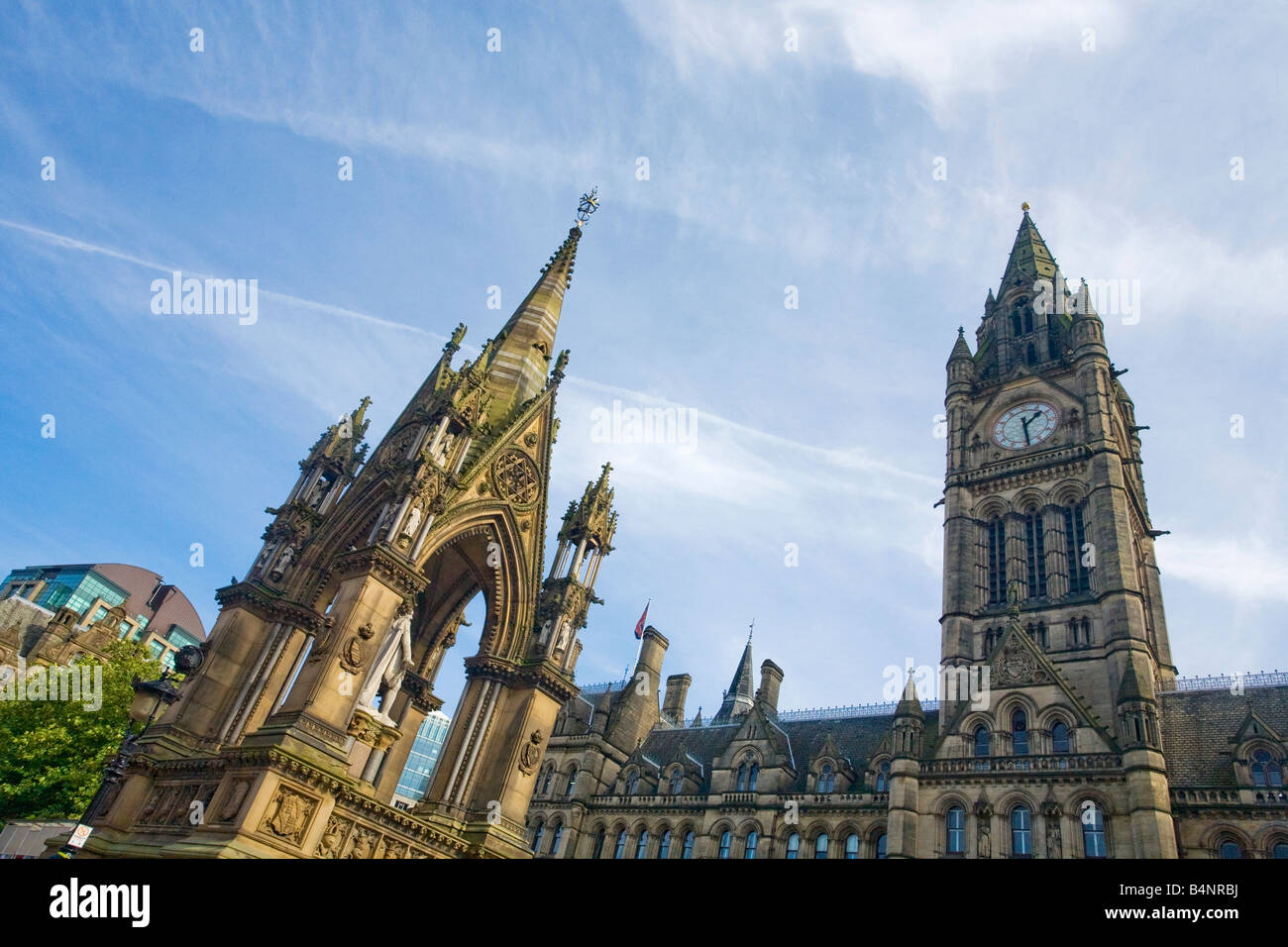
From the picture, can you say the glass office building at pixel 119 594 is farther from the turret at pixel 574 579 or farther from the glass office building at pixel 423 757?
the turret at pixel 574 579

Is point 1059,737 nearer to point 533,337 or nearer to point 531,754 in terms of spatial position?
point 531,754

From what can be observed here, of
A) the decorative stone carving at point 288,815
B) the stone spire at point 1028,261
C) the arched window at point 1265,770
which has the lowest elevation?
the decorative stone carving at point 288,815

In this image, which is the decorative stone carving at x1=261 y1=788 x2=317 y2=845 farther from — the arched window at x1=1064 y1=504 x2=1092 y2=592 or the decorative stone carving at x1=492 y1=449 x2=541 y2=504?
the arched window at x1=1064 y1=504 x2=1092 y2=592

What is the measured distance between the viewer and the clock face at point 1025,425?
45875 mm

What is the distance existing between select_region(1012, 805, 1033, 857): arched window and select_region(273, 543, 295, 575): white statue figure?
26938 mm

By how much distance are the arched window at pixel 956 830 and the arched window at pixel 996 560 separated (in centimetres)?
1274

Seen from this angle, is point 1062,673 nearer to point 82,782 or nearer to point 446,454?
point 446,454

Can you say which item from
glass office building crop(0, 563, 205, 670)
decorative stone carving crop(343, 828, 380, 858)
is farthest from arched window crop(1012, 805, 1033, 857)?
glass office building crop(0, 563, 205, 670)

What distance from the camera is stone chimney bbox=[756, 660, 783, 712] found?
48188mm

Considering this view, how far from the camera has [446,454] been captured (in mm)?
19281

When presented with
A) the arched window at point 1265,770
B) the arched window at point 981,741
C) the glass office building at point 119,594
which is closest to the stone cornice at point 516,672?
the arched window at point 981,741

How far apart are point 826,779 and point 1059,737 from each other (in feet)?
34.2
